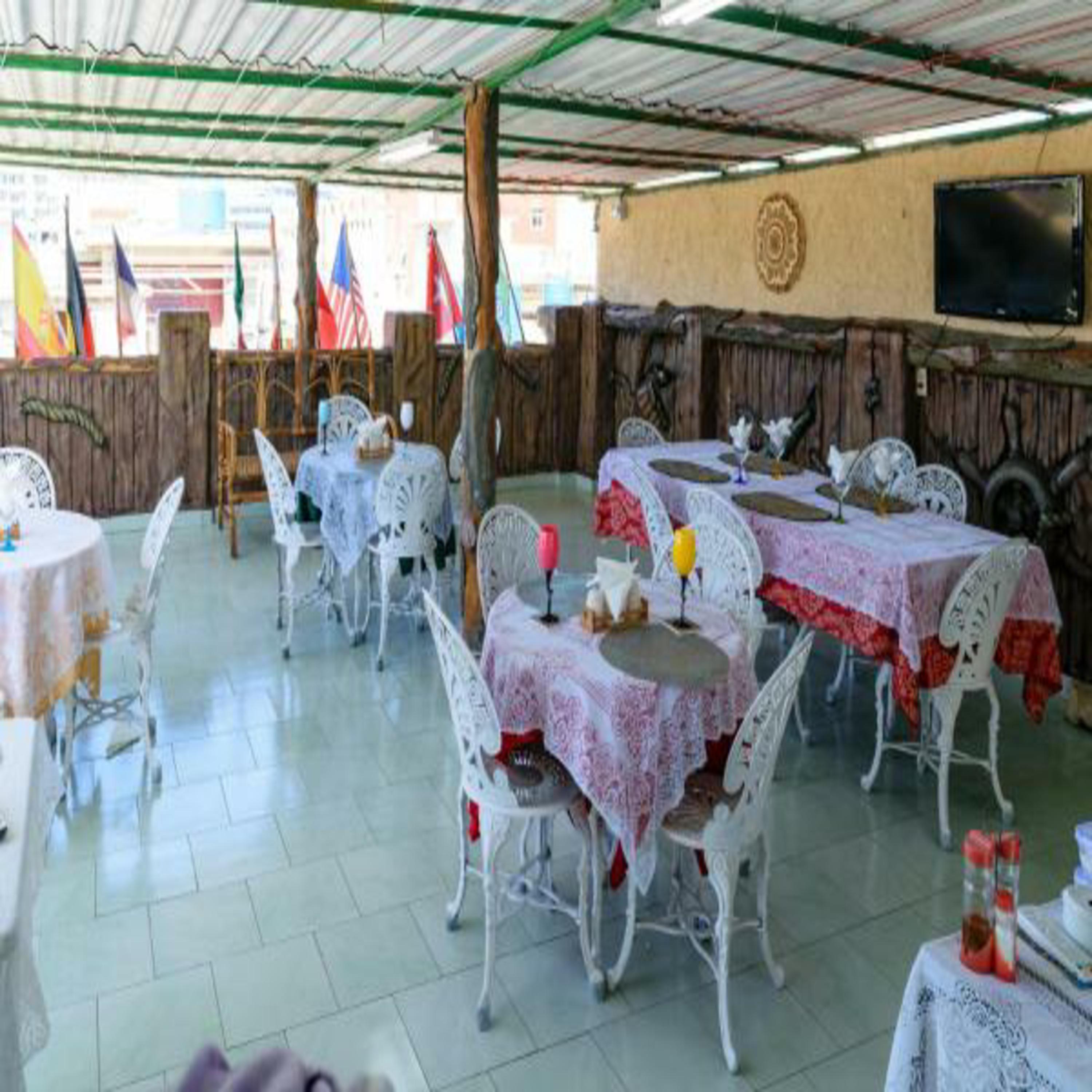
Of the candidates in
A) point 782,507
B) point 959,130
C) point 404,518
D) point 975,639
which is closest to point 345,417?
point 404,518

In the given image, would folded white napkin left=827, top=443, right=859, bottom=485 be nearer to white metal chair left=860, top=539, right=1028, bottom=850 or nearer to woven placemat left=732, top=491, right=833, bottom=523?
woven placemat left=732, top=491, right=833, bottom=523

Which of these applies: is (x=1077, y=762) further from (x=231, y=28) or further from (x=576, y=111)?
(x=231, y=28)

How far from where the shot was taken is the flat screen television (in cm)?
501

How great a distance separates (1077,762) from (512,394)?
618cm

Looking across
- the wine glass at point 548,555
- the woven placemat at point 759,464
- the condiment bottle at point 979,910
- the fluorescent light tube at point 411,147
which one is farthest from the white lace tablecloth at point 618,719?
the fluorescent light tube at point 411,147

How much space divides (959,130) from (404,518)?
377 centimetres

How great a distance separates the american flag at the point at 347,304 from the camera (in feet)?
30.9

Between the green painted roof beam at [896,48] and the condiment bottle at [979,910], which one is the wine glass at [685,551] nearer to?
the condiment bottle at [979,910]

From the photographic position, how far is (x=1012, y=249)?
5.31 meters

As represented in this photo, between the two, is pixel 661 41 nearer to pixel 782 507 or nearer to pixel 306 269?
pixel 782 507

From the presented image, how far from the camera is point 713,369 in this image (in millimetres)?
7879

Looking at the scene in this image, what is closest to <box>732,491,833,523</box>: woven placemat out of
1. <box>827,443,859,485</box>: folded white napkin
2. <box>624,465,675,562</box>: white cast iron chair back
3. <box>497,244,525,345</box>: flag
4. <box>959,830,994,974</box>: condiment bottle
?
<box>827,443,859,485</box>: folded white napkin

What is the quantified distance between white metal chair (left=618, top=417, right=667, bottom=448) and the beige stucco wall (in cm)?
144

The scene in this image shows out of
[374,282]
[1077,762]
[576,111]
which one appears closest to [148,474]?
[576,111]
